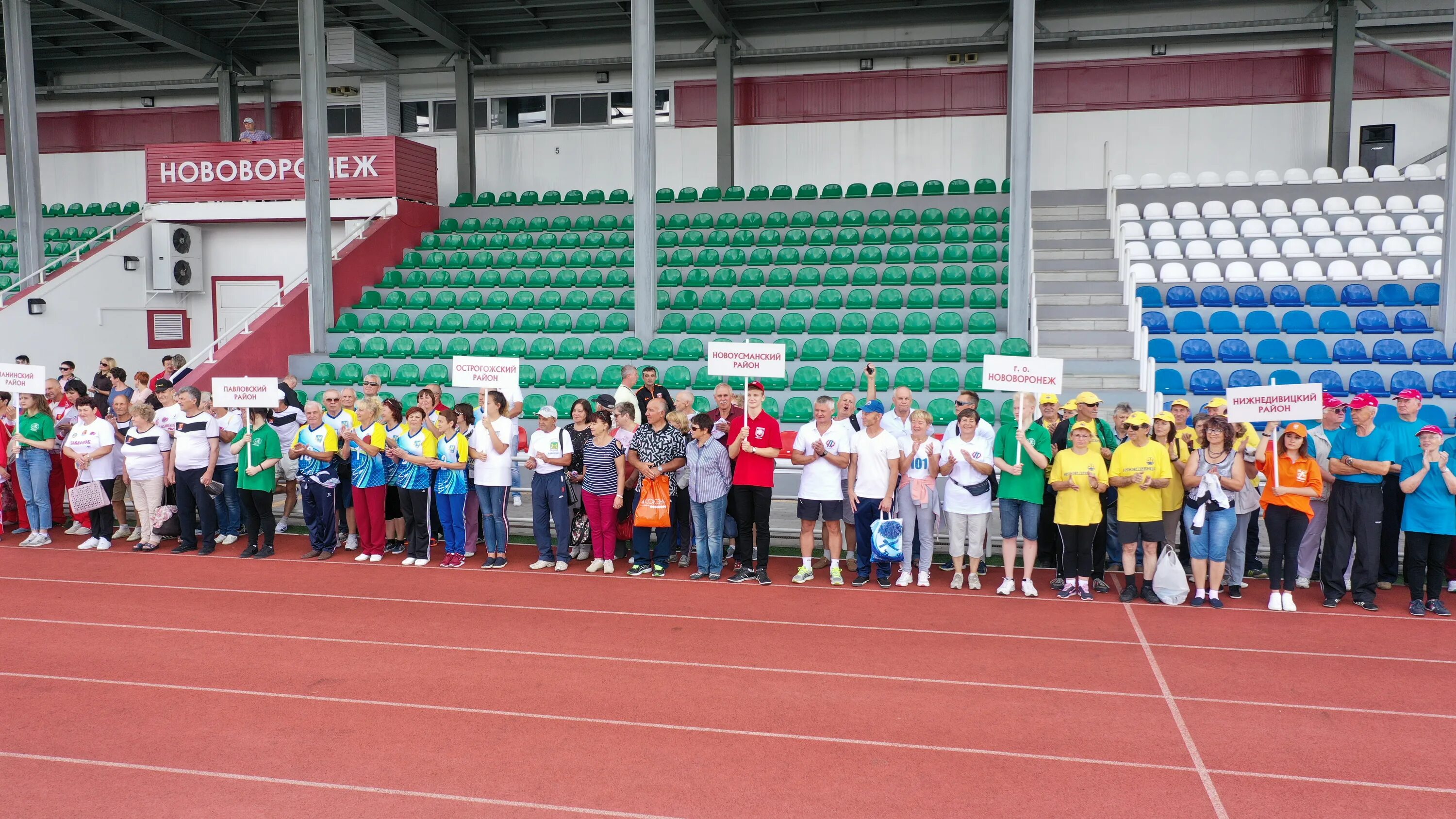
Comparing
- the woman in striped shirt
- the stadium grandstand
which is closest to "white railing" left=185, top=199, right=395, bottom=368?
the stadium grandstand

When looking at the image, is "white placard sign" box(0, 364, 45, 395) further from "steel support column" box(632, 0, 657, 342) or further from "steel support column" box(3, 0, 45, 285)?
"steel support column" box(3, 0, 45, 285)

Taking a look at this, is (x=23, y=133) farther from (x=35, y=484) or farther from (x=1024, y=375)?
(x=1024, y=375)

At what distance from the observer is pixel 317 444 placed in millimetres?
9500

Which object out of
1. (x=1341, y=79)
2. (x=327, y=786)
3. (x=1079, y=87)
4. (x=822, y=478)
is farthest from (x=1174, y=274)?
(x=327, y=786)

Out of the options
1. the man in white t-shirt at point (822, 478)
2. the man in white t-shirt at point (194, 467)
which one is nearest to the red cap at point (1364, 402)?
the man in white t-shirt at point (822, 478)

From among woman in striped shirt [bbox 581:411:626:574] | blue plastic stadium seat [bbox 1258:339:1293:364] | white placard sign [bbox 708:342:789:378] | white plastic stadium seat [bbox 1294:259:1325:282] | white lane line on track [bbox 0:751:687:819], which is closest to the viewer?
white lane line on track [bbox 0:751:687:819]

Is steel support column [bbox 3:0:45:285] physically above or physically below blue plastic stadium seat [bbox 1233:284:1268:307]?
above

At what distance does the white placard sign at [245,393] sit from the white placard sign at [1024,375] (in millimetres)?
6737

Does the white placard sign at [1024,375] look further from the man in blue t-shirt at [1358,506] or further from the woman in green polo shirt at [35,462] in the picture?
the woman in green polo shirt at [35,462]

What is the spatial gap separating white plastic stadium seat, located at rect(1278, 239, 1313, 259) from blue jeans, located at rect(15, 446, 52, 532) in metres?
17.3

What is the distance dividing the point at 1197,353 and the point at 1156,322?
0.98m

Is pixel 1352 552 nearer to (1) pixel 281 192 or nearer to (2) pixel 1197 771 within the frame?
(2) pixel 1197 771

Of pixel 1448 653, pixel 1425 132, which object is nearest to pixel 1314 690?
pixel 1448 653

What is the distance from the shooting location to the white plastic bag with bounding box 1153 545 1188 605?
784cm
